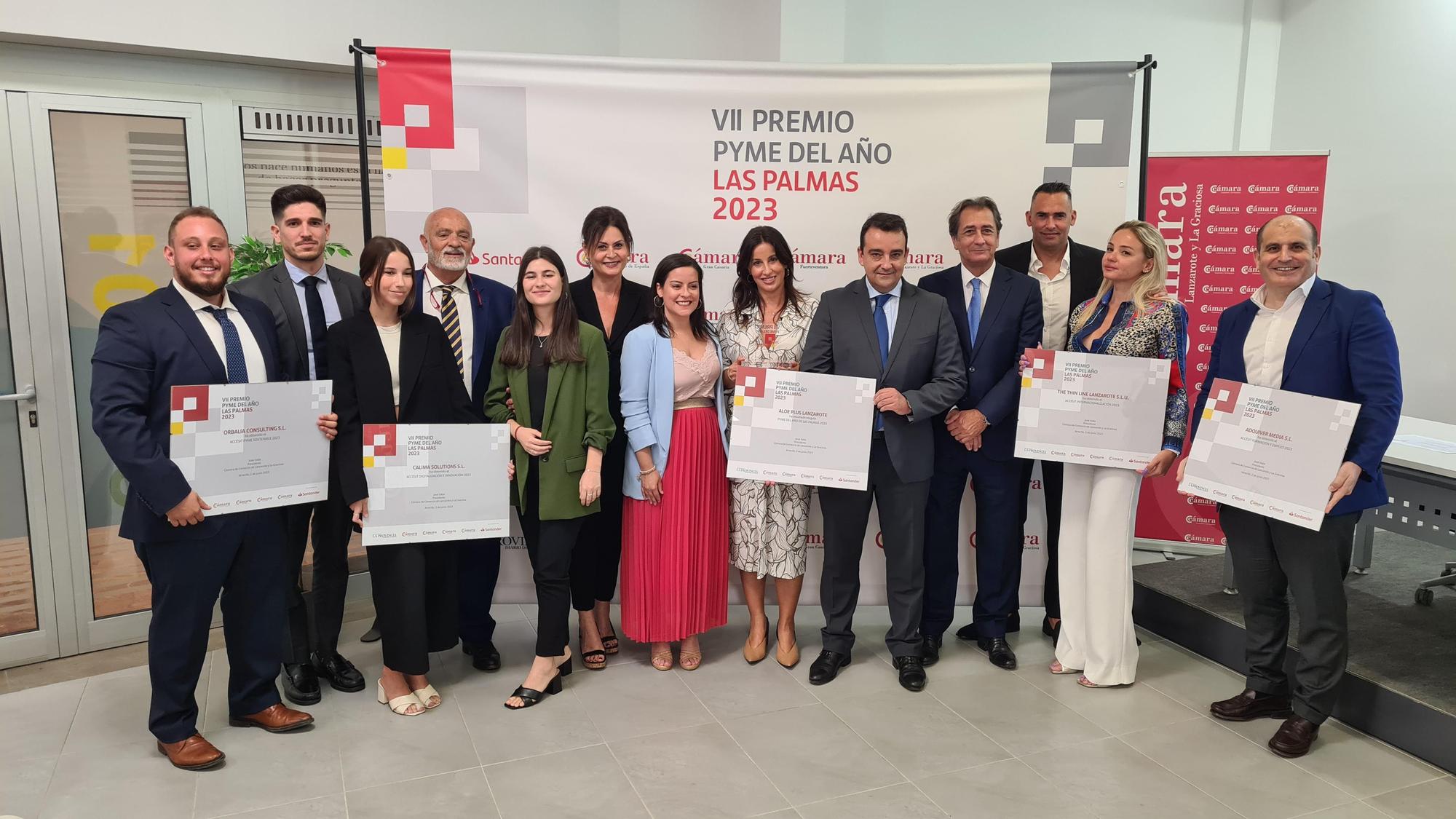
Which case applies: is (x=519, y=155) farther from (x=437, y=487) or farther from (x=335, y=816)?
(x=335, y=816)

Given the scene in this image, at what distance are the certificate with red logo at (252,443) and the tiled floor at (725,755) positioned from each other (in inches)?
33.3

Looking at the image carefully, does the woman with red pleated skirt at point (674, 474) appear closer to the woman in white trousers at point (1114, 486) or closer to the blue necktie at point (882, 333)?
the blue necktie at point (882, 333)

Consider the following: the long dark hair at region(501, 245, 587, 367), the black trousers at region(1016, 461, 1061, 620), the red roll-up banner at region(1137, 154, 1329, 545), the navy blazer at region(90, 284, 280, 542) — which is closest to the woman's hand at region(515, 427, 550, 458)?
the long dark hair at region(501, 245, 587, 367)

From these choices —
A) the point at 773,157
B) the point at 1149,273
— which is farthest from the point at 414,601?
the point at 1149,273

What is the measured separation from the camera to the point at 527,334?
315 centimetres

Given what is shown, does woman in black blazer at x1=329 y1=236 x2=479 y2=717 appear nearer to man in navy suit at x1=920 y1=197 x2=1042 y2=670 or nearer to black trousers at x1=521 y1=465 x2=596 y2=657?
black trousers at x1=521 y1=465 x2=596 y2=657

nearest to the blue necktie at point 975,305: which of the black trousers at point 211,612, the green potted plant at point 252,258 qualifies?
the green potted plant at point 252,258

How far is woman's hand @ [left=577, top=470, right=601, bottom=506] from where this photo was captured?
3182 millimetres

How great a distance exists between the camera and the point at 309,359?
3.17 meters

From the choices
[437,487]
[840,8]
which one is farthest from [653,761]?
[840,8]

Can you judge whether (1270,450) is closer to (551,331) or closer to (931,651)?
(931,651)

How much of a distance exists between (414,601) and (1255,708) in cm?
288

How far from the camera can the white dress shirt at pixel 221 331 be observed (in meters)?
2.75

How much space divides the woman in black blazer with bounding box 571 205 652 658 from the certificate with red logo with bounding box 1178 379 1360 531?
196 centimetres
